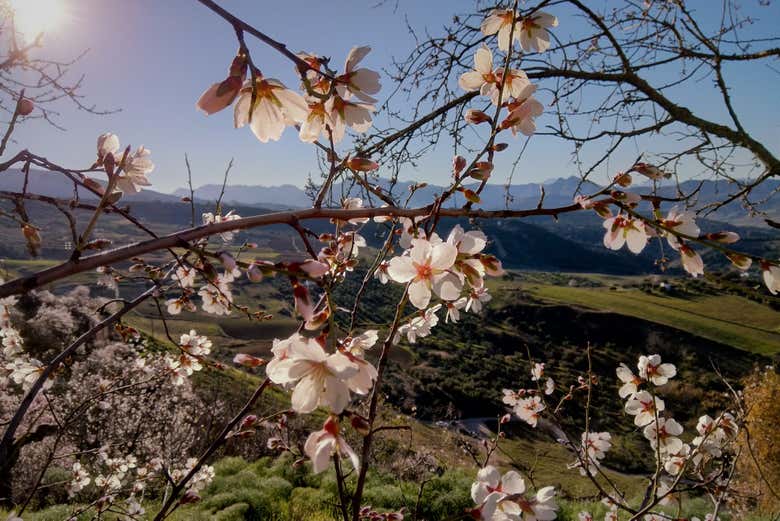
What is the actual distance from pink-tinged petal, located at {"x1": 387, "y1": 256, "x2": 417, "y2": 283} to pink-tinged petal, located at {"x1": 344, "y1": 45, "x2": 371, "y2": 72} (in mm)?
388

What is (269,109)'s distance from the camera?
790 millimetres

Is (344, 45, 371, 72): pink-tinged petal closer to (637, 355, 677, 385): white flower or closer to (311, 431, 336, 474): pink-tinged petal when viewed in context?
(311, 431, 336, 474): pink-tinged petal

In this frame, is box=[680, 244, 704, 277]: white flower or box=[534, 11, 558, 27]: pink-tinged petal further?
box=[534, 11, 558, 27]: pink-tinged petal

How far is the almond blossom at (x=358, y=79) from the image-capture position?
2.80 feet

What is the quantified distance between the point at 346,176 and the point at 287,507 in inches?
183

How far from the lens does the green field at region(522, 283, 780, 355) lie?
40.1m

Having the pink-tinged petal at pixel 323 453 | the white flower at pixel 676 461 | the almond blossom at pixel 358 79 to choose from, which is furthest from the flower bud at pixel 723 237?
the white flower at pixel 676 461

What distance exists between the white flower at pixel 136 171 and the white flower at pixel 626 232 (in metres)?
1.06

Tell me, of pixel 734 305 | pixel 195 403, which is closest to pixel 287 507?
pixel 195 403

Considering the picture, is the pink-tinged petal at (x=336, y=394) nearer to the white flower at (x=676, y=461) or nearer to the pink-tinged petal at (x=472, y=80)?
the pink-tinged petal at (x=472, y=80)

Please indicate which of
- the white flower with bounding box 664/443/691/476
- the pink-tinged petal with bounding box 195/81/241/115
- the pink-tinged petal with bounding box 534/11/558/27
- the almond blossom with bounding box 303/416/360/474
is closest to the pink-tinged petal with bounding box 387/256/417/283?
the almond blossom with bounding box 303/416/360/474

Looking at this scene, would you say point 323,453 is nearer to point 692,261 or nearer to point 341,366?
point 341,366

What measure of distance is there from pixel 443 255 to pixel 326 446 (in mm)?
385

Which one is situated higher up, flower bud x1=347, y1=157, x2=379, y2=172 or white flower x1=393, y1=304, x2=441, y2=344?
flower bud x1=347, y1=157, x2=379, y2=172
